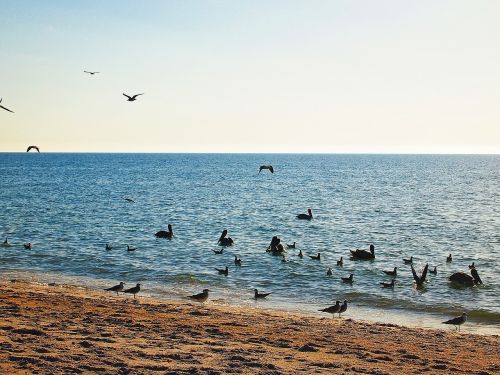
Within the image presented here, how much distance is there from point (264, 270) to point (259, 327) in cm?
1362

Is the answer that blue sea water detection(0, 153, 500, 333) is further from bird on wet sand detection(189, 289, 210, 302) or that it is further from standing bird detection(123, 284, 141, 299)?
bird on wet sand detection(189, 289, 210, 302)

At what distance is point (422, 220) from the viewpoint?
56750 mm

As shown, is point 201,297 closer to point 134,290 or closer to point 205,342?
point 134,290

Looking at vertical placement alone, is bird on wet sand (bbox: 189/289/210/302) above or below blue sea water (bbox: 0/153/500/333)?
above

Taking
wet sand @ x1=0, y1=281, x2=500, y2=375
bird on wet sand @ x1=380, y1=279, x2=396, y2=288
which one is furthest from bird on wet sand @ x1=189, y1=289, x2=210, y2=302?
bird on wet sand @ x1=380, y1=279, x2=396, y2=288

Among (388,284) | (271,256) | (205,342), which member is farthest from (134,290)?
(271,256)

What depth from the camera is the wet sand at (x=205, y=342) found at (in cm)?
1145

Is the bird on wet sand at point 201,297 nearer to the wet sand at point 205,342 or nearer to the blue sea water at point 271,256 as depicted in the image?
the wet sand at point 205,342

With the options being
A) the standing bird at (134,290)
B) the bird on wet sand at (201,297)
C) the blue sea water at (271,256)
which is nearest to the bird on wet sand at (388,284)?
the blue sea water at (271,256)

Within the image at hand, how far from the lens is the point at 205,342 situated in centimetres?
1390

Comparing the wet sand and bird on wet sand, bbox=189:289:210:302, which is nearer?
the wet sand

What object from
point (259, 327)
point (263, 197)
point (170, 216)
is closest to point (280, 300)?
point (259, 327)

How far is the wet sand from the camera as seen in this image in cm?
1145

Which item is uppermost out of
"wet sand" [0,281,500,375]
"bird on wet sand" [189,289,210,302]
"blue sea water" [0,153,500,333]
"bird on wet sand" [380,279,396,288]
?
"wet sand" [0,281,500,375]
